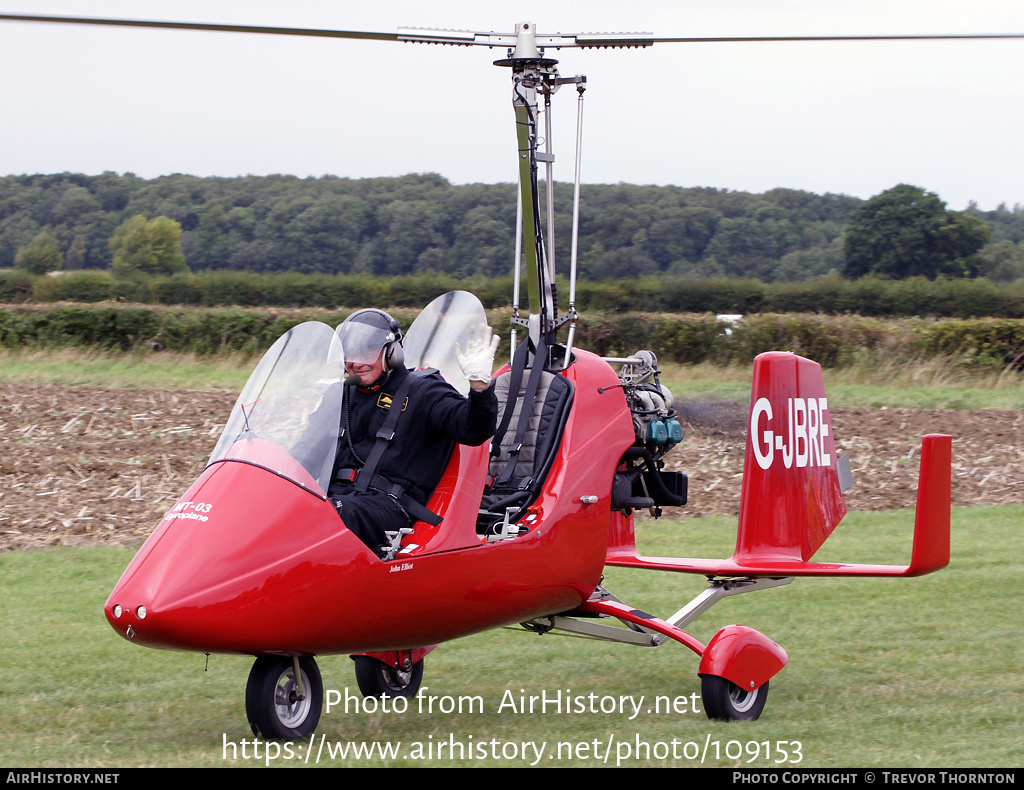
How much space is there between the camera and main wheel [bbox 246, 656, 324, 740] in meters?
4.09

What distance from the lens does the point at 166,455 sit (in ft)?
37.1

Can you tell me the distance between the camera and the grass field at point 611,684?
4.32 m

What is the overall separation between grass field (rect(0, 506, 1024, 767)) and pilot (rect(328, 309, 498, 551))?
1.03 m

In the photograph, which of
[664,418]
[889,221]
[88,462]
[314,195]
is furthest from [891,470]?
[314,195]

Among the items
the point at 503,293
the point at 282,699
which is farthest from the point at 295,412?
the point at 503,293

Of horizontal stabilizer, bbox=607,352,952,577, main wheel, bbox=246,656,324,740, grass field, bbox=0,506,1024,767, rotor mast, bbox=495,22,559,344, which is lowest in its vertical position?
grass field, bbox=0,506,1024,767

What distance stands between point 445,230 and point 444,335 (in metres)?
17.2

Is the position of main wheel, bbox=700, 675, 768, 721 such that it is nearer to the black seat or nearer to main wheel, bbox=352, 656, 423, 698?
the black seat

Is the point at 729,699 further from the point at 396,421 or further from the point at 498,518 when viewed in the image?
the point at 396,421

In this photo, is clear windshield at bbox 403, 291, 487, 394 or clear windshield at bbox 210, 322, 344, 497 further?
clear windshield at bbox 403, 291, 487, 394

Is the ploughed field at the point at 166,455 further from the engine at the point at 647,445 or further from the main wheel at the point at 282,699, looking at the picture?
the main wheel at the point at 282,699

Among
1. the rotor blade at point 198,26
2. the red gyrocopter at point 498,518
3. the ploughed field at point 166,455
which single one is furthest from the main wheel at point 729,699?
the ploughed field at point 166,455

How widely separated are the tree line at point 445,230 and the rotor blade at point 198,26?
13241 mm

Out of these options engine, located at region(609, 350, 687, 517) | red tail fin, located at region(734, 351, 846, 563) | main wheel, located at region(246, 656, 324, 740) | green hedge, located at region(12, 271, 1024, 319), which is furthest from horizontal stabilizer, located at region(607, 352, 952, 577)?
green hedge, located at region(12, 271, 1024, 319)
